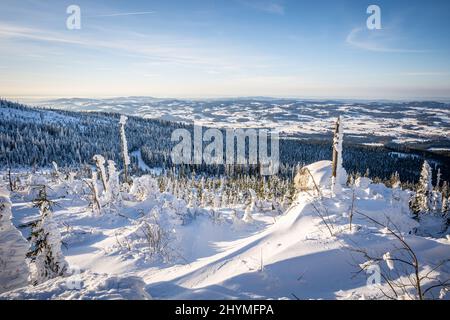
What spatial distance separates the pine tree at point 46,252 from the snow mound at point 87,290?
2607 millimetres

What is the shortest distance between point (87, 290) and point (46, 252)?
12.0 feet

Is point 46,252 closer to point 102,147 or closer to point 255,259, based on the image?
point 255,259

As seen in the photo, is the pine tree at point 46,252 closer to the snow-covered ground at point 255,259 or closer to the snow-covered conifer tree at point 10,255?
the snow-covered conifer tree at point 10,255

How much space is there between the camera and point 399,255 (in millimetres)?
5332

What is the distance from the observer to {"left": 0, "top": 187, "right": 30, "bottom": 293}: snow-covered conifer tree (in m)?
5.68

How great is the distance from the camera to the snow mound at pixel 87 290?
3613 mm

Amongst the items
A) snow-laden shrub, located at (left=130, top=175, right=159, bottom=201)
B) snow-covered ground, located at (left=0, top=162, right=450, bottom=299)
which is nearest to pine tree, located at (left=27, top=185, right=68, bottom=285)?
snow-covered ground, located at (left=0, top=162, right=450, bottom=299)

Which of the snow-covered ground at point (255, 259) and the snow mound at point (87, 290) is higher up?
the snow mound at point (87, 290)

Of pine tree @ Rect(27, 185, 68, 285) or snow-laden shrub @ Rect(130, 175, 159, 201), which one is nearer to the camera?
pine tree @ Rect(27, 185, 68, 285)

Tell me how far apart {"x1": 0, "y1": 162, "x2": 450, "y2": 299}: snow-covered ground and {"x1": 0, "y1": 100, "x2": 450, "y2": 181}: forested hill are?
9253 cm

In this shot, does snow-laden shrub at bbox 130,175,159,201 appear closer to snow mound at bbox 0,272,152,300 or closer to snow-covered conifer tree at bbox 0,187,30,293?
snow-covered conifer tree at bbox 0,187,30,293

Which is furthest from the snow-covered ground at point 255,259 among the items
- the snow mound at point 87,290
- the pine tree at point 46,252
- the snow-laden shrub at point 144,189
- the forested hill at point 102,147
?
the forested hill at point 102,147
